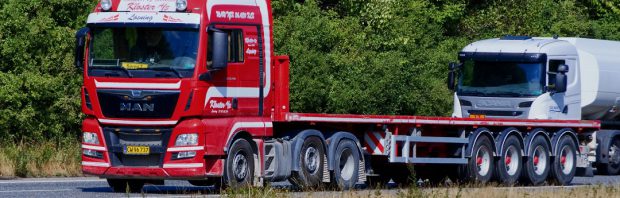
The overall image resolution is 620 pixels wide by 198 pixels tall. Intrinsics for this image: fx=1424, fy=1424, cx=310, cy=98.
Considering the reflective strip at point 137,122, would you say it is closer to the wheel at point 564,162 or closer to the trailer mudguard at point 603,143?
the wheel at point 564,162

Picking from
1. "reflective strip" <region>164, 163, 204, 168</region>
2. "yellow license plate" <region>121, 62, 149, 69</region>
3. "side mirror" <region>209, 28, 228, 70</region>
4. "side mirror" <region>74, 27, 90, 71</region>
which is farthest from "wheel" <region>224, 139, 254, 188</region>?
"side mirror" <region>74, 27, 90, 71</region>

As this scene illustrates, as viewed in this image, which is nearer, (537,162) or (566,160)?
(537,162)

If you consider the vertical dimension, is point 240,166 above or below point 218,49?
below

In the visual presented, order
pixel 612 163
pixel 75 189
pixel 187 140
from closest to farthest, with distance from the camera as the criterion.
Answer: pixel 187 140
pixel 75 189
pixel 612 163

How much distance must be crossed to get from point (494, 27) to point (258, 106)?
28585 mm

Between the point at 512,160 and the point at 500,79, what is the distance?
11.6 ft

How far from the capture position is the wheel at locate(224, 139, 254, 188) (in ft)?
65.2

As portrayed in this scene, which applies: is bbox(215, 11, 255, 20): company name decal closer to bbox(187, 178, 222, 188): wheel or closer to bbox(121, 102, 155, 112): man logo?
bbox(121, 102, 155, 112): man logo

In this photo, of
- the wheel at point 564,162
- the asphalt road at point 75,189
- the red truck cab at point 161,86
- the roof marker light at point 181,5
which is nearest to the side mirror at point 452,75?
the wheel at point 564,162

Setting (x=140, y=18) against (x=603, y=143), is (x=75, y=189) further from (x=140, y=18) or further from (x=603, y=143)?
(x=603, y=143)

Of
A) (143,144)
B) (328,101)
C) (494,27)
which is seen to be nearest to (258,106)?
(143,144)

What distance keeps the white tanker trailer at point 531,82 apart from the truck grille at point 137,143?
11164 mm

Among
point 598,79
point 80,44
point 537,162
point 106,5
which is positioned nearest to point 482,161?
point 537,162

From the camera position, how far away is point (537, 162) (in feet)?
89.2
